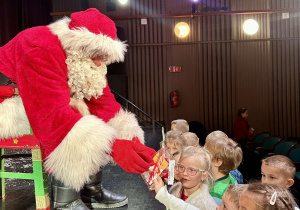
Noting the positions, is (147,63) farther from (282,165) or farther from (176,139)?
(282,165)

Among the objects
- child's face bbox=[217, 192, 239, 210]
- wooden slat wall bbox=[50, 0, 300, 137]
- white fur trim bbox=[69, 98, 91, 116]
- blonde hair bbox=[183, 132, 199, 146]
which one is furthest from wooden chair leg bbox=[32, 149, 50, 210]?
wooden slat wall bbox=[50, 0, 300, 137]

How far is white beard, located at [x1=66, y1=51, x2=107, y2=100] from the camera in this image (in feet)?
4.32

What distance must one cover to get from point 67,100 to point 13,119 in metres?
0.26

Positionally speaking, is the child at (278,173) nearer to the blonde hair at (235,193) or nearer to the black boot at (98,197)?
the blonde hair at (235,193)

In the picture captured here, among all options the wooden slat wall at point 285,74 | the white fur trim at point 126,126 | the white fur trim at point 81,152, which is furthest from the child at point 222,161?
the wooden slat wall at point 285,74

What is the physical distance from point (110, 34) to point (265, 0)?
21.2 feet

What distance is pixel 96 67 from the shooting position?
1401mm

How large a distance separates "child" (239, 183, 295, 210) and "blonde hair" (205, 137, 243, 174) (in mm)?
874

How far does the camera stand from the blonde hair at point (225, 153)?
76.1 inches

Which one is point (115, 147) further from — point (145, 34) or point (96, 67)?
point (145, 34)

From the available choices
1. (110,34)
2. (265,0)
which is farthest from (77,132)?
(265,0)

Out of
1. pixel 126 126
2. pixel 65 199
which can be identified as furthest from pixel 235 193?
pixel 65 199

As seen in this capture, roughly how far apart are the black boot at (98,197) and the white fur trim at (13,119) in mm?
465

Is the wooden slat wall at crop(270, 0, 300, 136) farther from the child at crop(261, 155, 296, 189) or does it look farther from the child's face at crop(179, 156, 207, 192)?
the child's face at crop(179, 156, 207, 192)
